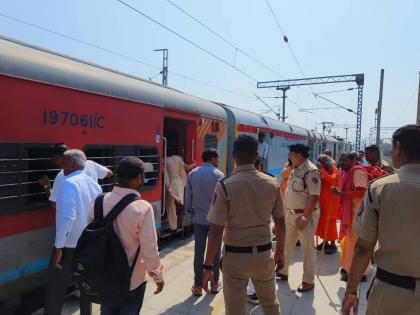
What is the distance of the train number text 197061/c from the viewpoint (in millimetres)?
3897

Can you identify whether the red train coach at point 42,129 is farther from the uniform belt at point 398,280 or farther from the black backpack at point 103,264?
the uniform belt at point 398,280

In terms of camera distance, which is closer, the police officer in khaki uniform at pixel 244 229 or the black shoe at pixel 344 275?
the police officer in khaki uniform at pixel 244 229

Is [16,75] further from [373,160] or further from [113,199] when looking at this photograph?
[373,160]

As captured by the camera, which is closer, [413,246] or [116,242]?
[413,246]

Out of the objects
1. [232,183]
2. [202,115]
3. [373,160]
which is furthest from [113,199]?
[202,115]

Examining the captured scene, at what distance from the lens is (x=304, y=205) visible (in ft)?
15.5

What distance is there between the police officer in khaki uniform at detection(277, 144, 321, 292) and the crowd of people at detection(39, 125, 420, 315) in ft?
0.04

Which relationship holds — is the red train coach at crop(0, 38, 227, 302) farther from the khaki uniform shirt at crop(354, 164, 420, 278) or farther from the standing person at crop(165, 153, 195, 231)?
the khaki uniform shirt at crop(354, 164, 420, 278)

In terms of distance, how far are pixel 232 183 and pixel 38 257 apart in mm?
2164

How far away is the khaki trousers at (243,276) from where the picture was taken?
2.92m

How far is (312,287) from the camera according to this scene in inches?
193

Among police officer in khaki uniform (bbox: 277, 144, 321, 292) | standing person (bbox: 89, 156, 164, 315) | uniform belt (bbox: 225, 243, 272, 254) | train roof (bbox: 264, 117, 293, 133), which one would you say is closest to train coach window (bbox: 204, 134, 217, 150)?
police officer in khaki uniform (bbox: 277, 144, 321, 292)

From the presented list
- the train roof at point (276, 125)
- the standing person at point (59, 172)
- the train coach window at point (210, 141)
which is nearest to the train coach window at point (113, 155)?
the standing person at point (59, 172)

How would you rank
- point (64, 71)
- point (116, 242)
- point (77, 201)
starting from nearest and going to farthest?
point (116, 242)
point (77, 201)
point (64, 71)
